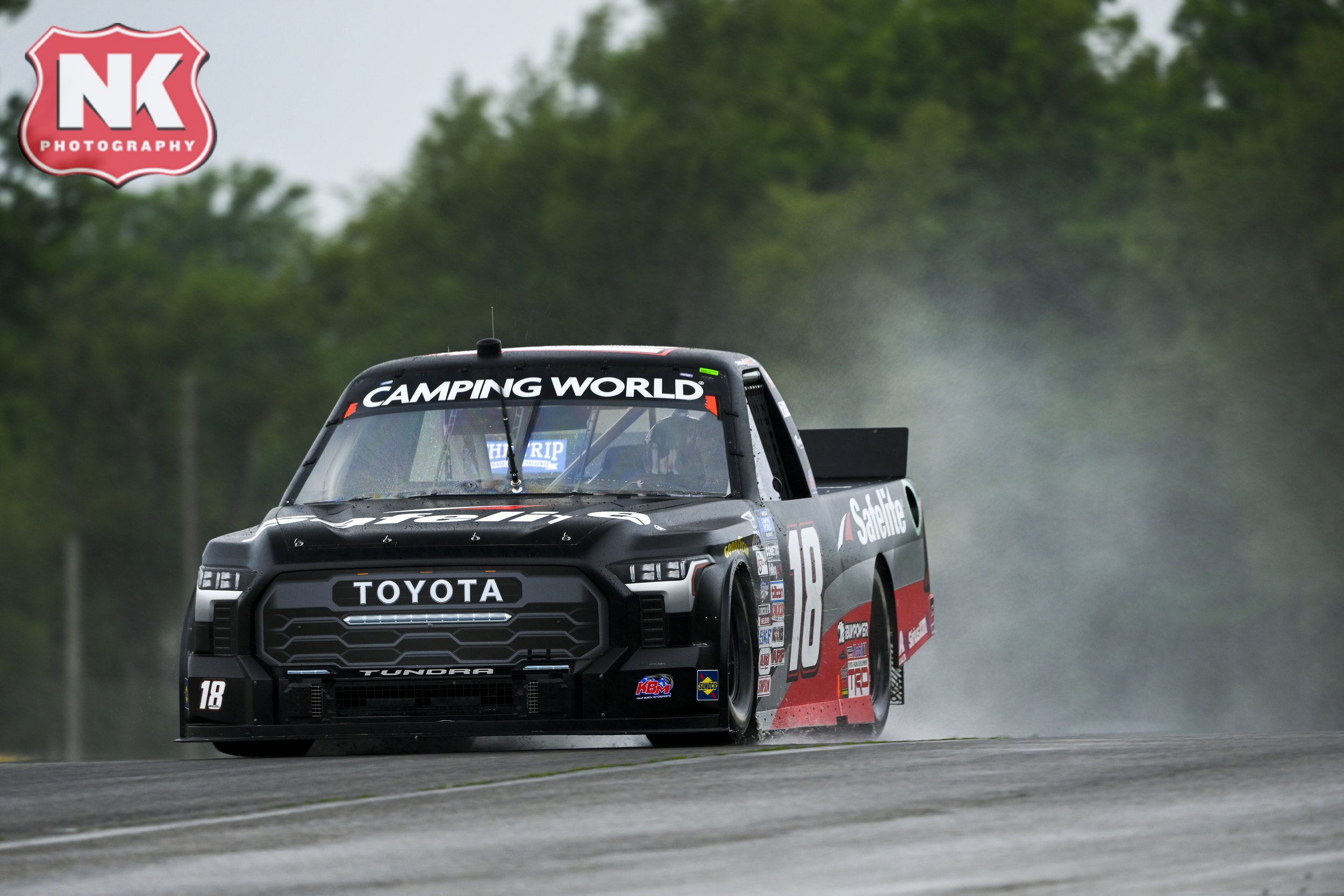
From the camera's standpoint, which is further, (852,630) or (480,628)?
(852,630)

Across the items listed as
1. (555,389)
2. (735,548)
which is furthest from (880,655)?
(735,548)

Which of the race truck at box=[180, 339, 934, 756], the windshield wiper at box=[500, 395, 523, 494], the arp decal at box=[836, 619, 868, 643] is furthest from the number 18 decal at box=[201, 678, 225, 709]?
the arp decal at box=[836, 619, 868, 643]

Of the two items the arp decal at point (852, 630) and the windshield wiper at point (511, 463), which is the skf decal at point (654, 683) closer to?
the windshield wiper at point (511, 463)

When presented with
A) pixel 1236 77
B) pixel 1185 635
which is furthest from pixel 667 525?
pixel 1236 77

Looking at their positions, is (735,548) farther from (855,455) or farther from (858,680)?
(855,455)

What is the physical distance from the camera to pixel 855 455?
41.0 feet

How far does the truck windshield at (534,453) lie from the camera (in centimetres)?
960

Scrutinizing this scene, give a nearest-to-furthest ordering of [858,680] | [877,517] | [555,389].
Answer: [555,389] → [858,680] → [877,517]

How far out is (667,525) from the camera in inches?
346

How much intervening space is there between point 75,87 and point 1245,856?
76.6 feet

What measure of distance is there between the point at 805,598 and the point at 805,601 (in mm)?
13

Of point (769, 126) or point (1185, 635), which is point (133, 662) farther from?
point (1185, 635)

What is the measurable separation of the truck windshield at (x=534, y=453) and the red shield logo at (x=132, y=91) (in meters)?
14.8

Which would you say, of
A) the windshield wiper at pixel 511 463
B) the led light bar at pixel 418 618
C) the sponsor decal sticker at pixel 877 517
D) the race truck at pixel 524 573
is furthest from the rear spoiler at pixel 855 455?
the led light bar at pixel 418 618
